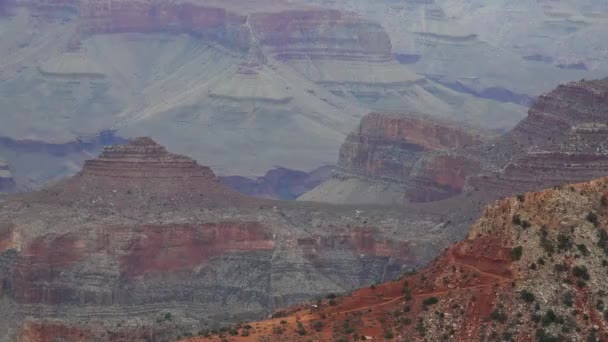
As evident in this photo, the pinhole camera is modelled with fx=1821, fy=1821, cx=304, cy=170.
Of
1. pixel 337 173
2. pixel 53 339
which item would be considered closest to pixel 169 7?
pixel 337 173

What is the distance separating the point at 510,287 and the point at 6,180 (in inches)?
3939

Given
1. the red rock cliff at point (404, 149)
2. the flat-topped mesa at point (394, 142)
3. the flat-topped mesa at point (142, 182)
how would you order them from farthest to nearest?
the flat-topped mesa at point (394, 142), the red rock cliff at point (404, 149), the flat-topped mesa at point (142, 182)

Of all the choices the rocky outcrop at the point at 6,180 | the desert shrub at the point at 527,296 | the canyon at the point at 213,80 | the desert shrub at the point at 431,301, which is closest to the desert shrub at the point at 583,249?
the desert shrub at the point at 527,296

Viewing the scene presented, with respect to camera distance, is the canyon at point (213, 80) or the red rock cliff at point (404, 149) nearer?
the red rock cliff at point (404, 149)

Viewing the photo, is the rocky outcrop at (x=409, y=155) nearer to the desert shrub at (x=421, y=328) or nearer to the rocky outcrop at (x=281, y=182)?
the rocky outcrop at (x=281, y=182)

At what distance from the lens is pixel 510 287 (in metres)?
40.5

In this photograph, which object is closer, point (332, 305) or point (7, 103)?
point (332, 305)

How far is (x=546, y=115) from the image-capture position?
95875 mm

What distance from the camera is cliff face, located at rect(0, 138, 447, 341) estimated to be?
8131 centimetres

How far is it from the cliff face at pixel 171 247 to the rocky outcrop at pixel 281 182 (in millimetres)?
46945

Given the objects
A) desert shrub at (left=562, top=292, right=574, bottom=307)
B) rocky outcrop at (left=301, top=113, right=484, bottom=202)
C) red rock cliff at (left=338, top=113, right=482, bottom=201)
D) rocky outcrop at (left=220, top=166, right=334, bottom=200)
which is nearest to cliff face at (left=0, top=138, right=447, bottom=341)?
rocky outcrop at (left=301, top=113, right=484, bottom=202)

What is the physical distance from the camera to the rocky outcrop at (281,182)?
13762 centimetres

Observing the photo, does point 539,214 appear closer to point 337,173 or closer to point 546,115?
point 546,115

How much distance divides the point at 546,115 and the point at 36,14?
95.4 m
